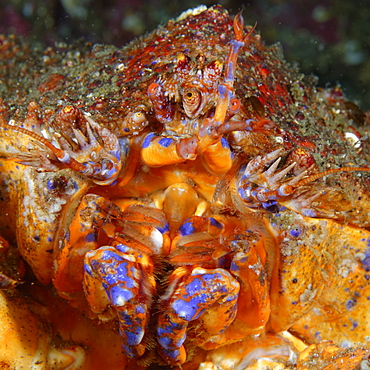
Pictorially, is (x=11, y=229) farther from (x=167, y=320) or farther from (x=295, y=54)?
(x=295, y=54)

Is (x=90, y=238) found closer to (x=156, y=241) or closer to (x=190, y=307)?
(x=156, y=241)

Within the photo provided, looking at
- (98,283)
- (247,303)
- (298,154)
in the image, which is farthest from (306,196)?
(98,283)

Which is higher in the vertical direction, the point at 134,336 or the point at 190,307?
the point at 190,307

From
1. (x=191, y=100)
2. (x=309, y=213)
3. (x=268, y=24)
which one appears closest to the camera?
(x=191, y=100)

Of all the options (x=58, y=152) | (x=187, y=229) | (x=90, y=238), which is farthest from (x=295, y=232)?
(x=58, y=152)

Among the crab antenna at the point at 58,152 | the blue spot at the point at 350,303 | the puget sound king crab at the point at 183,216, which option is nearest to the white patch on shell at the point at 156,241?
the puget sound king crab at the point at 183,216

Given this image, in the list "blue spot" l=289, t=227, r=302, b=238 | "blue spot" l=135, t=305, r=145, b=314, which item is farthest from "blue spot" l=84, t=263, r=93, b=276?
"blue spot" l=289, t=227, r=302, b=238

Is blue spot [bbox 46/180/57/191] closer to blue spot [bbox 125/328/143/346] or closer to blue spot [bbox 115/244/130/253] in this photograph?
blue spot [bbox 115/244/130/253]
